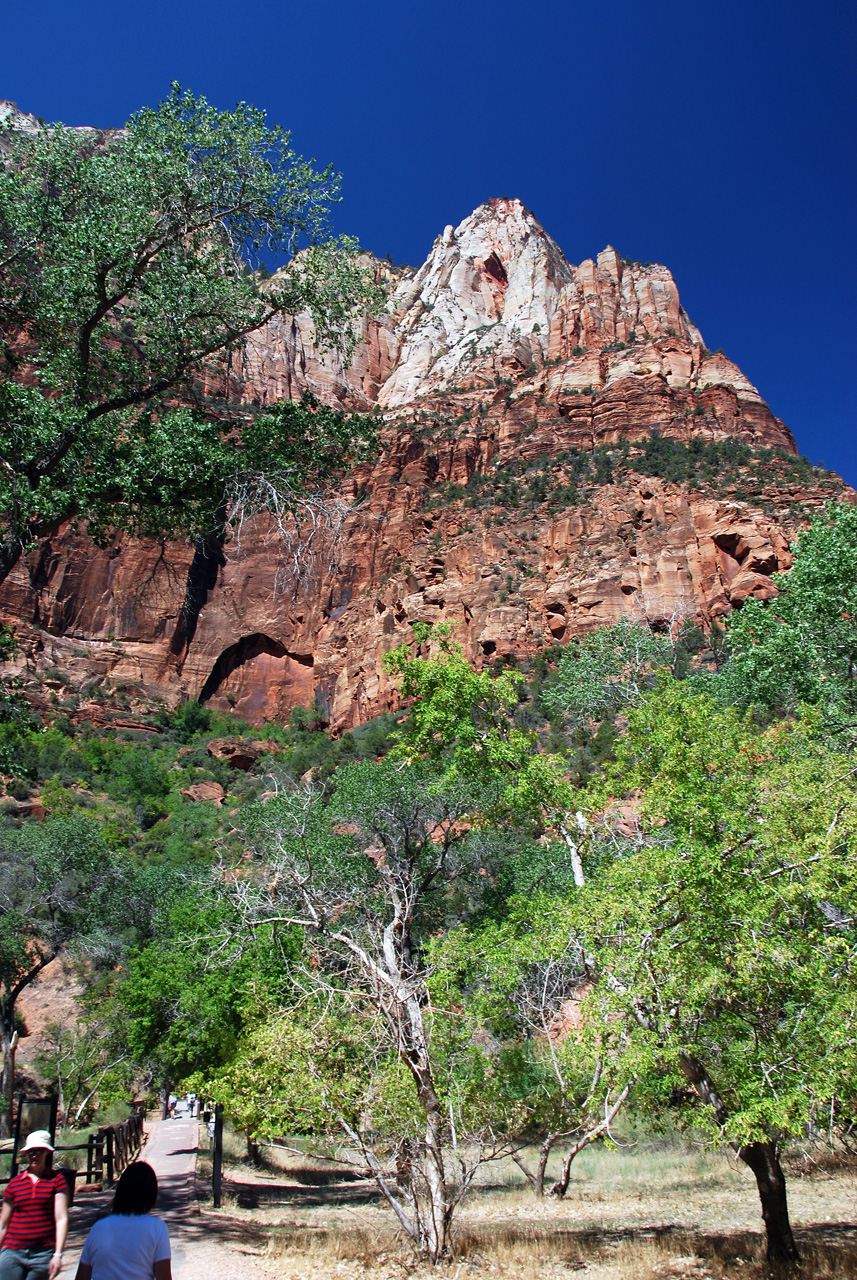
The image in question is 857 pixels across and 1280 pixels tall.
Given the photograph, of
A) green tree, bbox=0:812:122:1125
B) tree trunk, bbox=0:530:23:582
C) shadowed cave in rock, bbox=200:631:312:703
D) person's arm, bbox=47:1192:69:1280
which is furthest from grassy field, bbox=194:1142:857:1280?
shadowed cave in rock, bbox=200:631:312:703

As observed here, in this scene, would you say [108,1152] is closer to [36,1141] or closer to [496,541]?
[36,1141]

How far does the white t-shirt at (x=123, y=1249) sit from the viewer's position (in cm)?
363


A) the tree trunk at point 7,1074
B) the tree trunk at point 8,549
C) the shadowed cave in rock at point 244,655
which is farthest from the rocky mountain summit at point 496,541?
the tree trunk at point 8,549

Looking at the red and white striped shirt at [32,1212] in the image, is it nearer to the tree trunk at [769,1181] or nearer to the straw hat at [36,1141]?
the straw hat at [36,1141]

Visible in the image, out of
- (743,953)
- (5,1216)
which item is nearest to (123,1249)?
(5,1216)

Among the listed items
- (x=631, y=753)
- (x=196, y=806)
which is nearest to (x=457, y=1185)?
(x=631, y=753)

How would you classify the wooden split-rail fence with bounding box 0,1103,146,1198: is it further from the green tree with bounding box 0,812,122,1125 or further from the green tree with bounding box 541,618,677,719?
the green tree with bounding box 541,618,677,719

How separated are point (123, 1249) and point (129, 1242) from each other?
4cm

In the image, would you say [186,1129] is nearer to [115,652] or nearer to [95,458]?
[95,458]

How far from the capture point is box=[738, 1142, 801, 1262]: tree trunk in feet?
24.9

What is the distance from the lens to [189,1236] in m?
10.2

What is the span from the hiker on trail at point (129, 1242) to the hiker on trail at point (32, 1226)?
1.33 m

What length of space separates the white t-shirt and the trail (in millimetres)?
5444

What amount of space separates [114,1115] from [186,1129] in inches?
119
